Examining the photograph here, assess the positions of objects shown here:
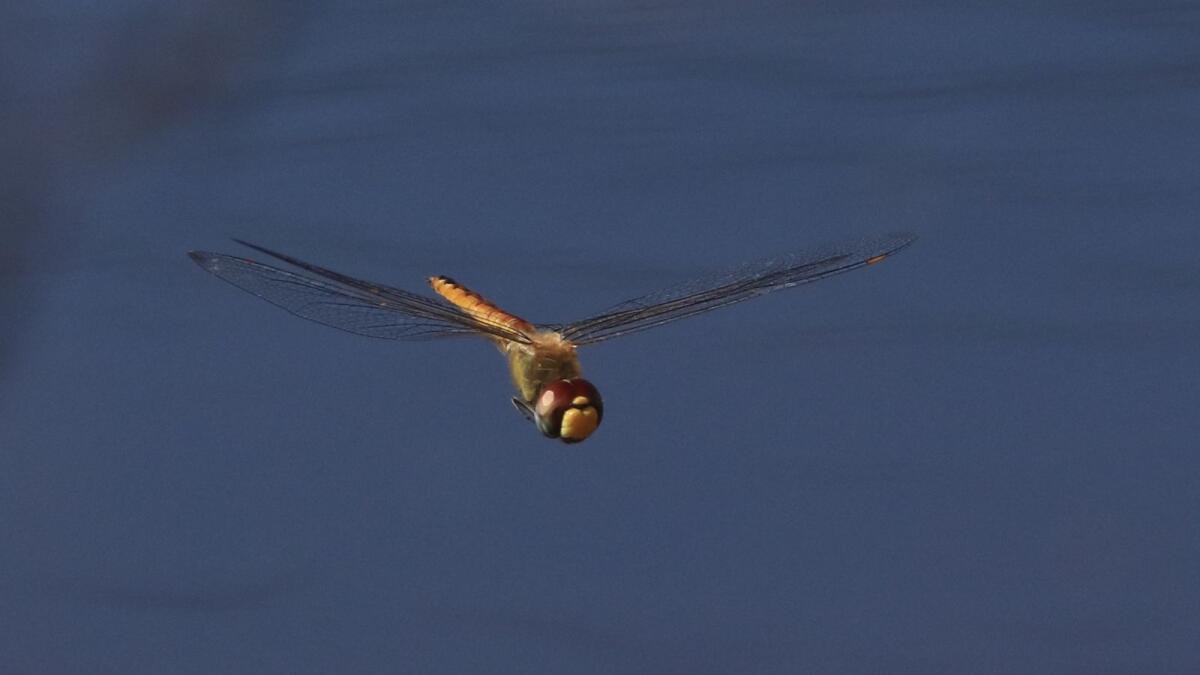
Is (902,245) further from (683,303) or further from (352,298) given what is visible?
(352,298)

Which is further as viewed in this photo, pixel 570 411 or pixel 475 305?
pixel 475 305

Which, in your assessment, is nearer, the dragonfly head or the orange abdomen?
the dragonfly head

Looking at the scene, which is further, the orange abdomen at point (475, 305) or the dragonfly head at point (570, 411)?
the orange abdomen at point (475, 305)

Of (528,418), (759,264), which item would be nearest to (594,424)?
(528,418)

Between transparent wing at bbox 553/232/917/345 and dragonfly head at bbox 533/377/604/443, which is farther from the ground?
transparent wing at bbox 553/232/917/345
